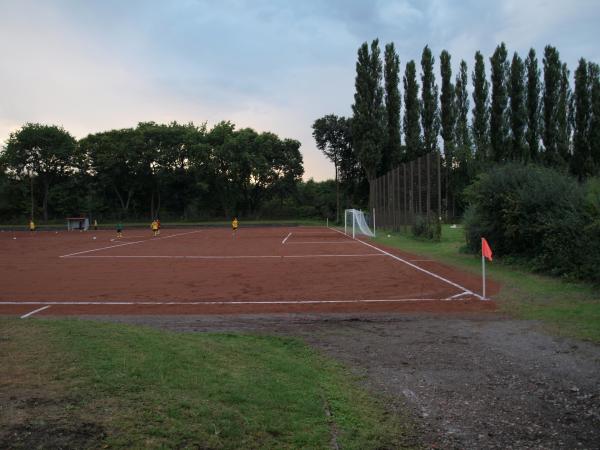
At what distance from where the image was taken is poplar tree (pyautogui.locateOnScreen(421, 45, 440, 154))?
5712 centimetres

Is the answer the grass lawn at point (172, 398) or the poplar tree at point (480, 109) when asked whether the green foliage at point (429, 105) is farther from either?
the grass lawn at point (172, 398)

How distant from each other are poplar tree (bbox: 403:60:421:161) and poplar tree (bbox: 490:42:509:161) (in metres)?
7.91

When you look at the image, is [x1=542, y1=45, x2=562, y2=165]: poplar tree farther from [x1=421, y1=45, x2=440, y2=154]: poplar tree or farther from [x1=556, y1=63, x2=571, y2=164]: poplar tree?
[x1=421, y1=45, x2=440, y2=154]: poplar tree

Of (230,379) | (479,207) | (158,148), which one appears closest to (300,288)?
(230,379)

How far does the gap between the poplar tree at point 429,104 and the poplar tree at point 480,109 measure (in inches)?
176

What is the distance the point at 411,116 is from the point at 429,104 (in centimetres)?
252

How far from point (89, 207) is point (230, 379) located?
6944cm

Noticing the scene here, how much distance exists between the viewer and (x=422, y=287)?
1166cm

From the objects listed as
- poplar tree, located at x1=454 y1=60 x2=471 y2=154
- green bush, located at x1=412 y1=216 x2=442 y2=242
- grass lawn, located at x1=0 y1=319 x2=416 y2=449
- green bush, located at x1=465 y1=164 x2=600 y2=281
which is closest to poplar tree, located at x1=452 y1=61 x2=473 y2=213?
poplar tree, located at x1=454 y1=60 x2=471 y2=154

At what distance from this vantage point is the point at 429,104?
5700cm

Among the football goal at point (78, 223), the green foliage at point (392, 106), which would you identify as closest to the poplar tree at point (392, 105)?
the green foliage at point (392, 106)

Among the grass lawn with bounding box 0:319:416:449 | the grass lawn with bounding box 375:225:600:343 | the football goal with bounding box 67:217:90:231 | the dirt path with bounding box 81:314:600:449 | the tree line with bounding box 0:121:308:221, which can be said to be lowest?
the grass lawn with bounding box 375:225:600:343

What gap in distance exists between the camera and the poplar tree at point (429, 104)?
57125 millimetres

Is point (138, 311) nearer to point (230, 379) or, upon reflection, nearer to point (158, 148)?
point (230, 379)
